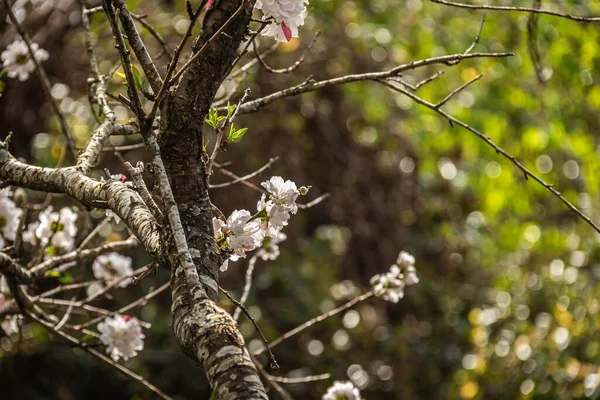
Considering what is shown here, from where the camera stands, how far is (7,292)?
1.77 metres

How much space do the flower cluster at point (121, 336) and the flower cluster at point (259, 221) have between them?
27.9 inches

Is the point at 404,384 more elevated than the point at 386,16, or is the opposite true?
the point at 386,16

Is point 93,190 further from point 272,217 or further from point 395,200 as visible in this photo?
point 395,200

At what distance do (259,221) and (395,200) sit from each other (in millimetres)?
3030

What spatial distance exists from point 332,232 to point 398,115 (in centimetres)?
84

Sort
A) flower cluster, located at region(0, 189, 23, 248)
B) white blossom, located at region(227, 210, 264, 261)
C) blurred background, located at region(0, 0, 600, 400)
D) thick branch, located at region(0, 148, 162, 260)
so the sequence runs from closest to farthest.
→ thick branch, located at region(0, 148, 162, 260)
white blossom, located at region(227, 210, 264, 261)
flower cluster, located at region(0, 189, 23, 248)
blurred background, located at region(0, 0, 600, 400)

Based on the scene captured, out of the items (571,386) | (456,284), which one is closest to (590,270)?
(456,284)

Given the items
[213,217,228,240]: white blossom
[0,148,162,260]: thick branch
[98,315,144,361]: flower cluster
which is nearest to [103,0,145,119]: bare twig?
[0,148,162,260]: thick branch

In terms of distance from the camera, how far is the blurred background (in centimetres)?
323

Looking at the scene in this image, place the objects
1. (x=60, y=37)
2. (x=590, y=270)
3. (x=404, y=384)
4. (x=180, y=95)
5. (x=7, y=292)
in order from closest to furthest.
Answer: (x=180, y=95) → (x=7, y=292) → (x=60, y=37) → (x=404, y=384) → (x=590, y=270)

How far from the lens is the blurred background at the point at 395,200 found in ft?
10.6

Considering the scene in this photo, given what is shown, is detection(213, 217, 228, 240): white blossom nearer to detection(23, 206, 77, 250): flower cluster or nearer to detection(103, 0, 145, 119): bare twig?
detection(103, 0, 145, 119): bare twig

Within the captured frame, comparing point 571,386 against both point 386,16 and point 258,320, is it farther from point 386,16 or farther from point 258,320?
point 386,16

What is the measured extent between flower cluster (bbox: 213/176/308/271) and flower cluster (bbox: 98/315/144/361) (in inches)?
27.9
